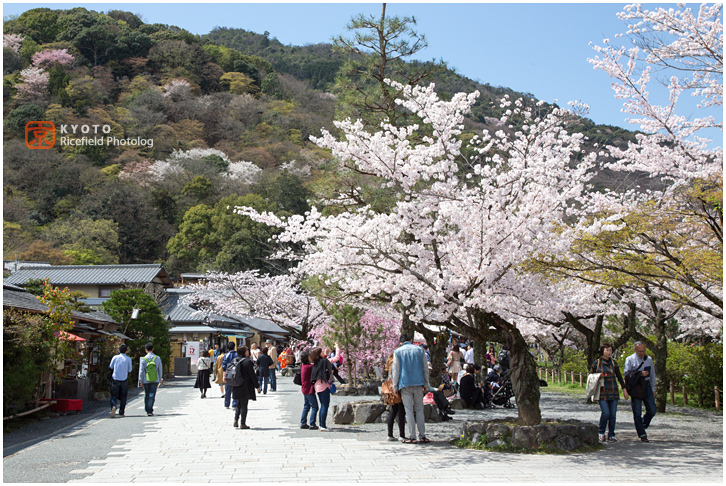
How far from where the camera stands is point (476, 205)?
316 inches

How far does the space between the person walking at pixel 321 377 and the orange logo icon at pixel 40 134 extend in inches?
2041

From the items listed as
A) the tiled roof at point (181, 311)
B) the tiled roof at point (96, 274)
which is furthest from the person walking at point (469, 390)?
the tiled roof at point (96, 274)

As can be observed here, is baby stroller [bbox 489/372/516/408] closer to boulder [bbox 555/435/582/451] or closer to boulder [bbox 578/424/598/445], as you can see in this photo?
boulder [bbox 578/424/598/445]

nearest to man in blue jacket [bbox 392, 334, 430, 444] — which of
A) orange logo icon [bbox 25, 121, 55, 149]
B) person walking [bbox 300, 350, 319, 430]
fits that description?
person walking [bbox 300, 350, 319, 430]

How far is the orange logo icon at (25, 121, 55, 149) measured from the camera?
2085 inches

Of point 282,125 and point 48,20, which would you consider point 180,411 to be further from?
point 48,20

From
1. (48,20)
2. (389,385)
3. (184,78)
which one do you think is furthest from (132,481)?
(48,20)

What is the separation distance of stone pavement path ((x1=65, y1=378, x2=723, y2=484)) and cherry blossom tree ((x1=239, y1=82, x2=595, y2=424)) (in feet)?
4.99

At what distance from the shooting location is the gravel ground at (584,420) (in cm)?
902

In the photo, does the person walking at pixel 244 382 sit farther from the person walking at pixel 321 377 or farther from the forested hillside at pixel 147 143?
the forested hillside at pixel 147 143

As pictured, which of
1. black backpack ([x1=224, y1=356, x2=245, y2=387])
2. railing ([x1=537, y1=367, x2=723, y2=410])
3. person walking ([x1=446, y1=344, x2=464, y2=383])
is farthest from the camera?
person walking ([x1=446, y1=344, x2=464, y2=383])

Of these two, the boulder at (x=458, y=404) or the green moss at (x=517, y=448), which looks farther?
the boulder at (x=458, y=404)

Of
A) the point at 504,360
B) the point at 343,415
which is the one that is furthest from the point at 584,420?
the point at 504,360

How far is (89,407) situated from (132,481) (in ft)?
33.2
